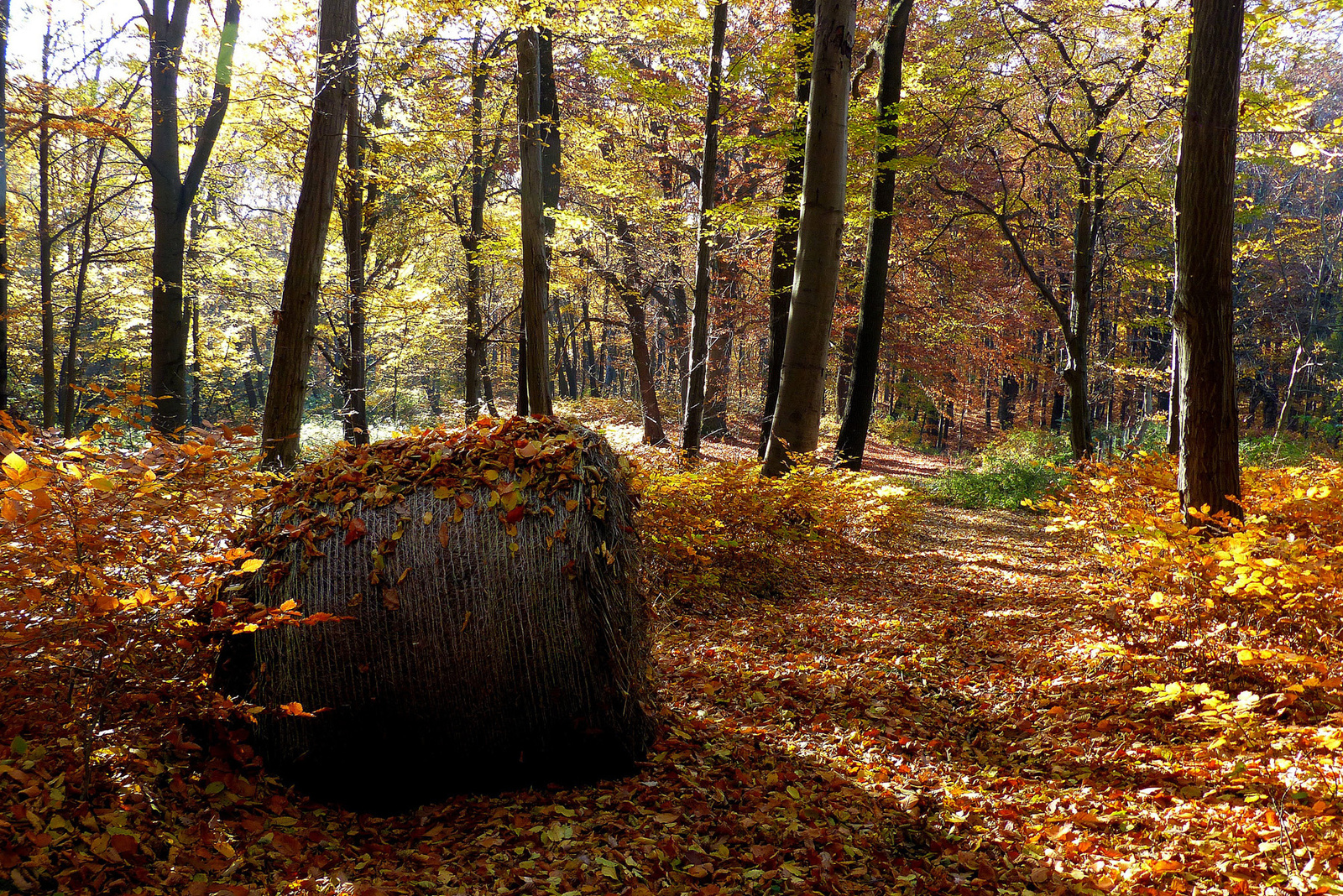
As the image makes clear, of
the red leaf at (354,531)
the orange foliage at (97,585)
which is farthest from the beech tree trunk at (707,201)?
the orange foliage at (97,585)

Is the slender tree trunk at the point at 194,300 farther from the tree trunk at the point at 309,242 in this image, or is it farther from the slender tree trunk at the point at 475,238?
the tree trunk at the point at 309,242

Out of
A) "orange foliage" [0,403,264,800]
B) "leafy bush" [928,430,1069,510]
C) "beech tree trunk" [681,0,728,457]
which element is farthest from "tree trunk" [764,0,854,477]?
"leafy bush" [928,430,1069,510]

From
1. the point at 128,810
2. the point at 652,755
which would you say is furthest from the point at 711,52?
the point at 128,810

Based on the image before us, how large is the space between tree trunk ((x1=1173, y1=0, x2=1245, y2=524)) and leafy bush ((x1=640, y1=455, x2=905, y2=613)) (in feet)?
11.0

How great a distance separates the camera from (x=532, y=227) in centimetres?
804

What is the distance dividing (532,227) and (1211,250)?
6.15 meters

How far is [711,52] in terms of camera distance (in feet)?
31.6

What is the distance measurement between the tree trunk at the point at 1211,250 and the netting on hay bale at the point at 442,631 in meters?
4.55

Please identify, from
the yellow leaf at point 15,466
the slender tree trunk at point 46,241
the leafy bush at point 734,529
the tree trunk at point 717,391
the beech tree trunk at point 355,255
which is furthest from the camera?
the tree trunk at point 717,391

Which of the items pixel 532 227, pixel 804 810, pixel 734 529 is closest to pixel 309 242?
pixel 532 227

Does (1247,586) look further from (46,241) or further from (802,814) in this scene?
(46,241)

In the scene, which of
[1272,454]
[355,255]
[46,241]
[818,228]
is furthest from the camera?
[1272,454]

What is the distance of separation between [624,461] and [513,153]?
11.8 meters

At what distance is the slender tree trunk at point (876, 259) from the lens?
34.9 feet
